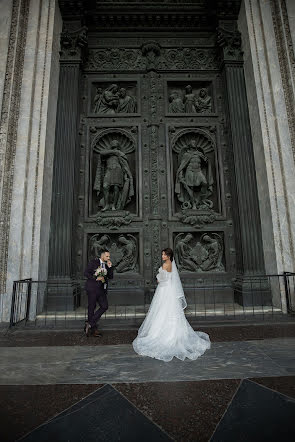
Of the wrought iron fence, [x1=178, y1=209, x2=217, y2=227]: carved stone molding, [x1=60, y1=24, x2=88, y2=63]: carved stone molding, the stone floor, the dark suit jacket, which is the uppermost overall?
[x1=60, y1=24, x2=88, y2=63]: carved stone molding

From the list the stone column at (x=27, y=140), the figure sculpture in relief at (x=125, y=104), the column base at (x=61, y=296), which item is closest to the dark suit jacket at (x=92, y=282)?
the column base at (x=61, y=296)

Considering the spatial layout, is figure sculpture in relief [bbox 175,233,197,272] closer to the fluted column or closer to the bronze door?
the bronze door

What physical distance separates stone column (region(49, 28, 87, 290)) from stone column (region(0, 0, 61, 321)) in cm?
21

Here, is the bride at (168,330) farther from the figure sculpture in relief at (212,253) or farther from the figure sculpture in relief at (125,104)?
the figure sculpture in relief at (125,104)

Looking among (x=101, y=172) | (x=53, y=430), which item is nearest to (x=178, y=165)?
(x=101, y=172)

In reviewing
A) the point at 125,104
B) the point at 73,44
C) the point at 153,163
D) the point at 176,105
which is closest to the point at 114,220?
the point at 153,163

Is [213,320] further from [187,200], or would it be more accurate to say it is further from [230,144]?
[230,144]

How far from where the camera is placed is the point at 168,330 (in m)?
3.59

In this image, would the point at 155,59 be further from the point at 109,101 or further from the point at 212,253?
the point at 212,253

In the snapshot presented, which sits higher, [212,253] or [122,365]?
[212,253]

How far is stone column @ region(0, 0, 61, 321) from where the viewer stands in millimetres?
5414

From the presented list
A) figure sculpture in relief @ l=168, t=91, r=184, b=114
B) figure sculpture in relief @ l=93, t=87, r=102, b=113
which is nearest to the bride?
figure sculpture in relief @ l=168, t=91, r=184, b=114

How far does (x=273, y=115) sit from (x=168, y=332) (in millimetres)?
5724

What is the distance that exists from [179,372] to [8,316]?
4016mm
